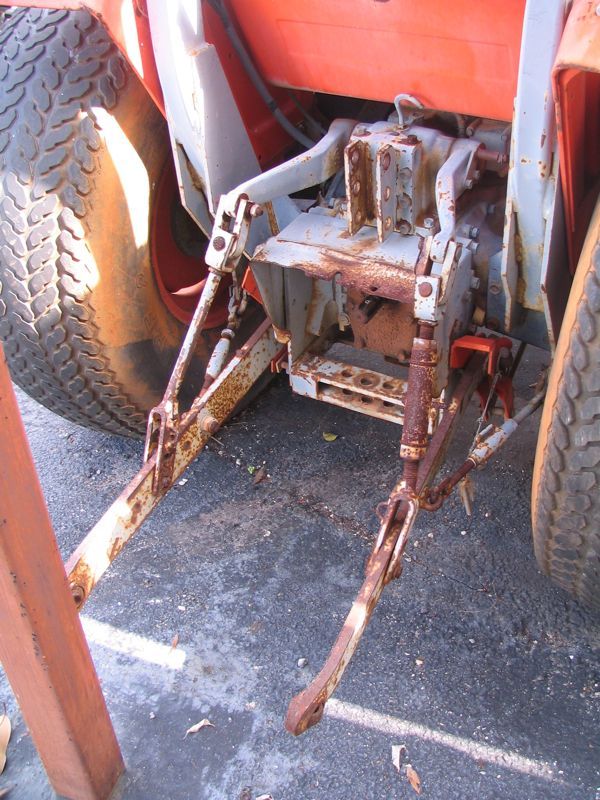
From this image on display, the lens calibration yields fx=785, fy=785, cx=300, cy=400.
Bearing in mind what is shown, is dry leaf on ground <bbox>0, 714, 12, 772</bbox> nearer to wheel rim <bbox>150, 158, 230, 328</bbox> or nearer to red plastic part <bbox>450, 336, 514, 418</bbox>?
wheel rim <bbox>150, 158, 230, 328</bbox>

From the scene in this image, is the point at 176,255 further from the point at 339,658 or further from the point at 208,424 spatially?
the point at 339,658

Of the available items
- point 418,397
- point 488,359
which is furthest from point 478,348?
point 418,397

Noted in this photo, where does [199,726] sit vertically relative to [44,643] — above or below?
below

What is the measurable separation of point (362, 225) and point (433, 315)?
0.54 meters

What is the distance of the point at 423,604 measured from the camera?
231 centimetres

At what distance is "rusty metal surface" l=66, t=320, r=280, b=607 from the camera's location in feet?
5.89

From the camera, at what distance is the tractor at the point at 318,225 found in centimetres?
175

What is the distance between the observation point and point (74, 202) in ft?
7.30

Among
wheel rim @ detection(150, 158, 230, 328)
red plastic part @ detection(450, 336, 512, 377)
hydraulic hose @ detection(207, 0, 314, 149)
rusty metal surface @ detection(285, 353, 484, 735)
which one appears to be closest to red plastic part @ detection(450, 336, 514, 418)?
red plastic part @ detection(450, 336, 512, 377)

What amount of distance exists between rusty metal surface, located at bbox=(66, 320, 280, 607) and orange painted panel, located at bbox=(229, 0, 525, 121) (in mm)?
763

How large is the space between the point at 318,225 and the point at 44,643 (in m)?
1.34

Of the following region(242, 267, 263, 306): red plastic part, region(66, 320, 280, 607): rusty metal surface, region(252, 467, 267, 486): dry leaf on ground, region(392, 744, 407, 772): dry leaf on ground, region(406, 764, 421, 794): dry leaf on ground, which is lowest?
region(406, 764, 421, 794): dry leaf on ground

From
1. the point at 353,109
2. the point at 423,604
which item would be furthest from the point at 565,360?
the point at 353,109

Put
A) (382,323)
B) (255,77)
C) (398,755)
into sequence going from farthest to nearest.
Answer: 1. (382,323)
2. (255,77)
3. (398,755)
